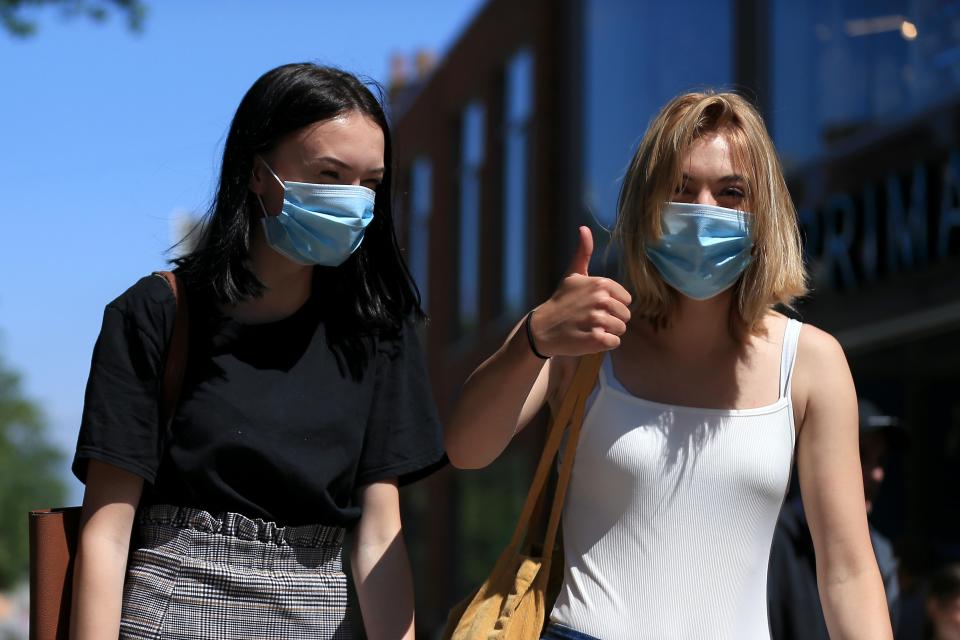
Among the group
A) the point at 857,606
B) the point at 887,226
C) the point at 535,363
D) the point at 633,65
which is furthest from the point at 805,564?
the point at 633,65

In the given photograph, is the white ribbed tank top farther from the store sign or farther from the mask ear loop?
the store sign

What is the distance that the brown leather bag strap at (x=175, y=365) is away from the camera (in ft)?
A: 8.55

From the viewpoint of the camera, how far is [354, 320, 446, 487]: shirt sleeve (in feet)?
9.10

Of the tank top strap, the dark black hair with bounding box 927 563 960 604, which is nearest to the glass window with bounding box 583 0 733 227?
the dark black hair with bounding box 927 563 960 604

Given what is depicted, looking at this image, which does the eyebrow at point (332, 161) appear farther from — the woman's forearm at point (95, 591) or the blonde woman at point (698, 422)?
the woman's forearm at point (95, 591)

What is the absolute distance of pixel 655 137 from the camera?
8.91 feet

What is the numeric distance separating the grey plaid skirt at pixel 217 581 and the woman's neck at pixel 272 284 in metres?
0.44

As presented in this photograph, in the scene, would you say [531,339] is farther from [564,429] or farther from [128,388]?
[128,388]

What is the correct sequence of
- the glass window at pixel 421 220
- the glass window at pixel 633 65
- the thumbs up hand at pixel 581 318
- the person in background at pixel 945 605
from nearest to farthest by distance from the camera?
the thumbs up hand at pixel 581 318, the person in background at pixel 945 605, the glass window at pixel 633 65, the glass window at pixel 421 220

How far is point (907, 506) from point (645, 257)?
7.28 m

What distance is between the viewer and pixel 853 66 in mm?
10414

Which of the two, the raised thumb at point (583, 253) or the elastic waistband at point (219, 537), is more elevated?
the raised thumb at point (583, 253)

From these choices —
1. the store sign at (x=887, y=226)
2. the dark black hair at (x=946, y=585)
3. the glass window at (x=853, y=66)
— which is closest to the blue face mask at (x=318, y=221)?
the dark black hair at (x=946, y=585)

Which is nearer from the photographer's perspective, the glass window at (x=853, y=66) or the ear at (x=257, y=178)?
the ear at (x=257, y=178)
